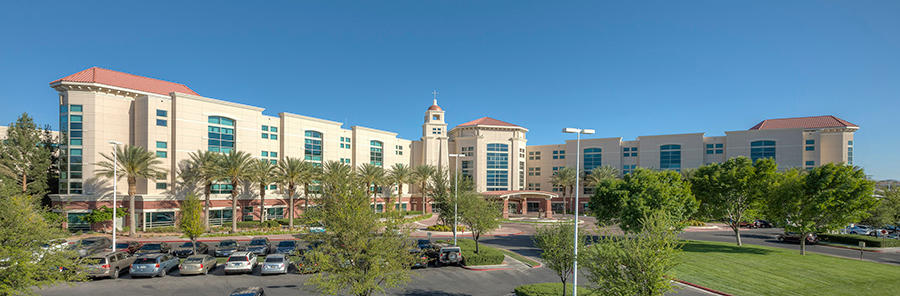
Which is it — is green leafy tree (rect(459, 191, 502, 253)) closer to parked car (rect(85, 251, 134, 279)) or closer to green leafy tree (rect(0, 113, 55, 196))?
parked car (rect(85, 251, 134, 279))

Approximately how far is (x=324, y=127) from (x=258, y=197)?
1437cm

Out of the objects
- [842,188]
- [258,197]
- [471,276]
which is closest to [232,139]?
[258,197]

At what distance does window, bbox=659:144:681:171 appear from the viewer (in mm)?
75750

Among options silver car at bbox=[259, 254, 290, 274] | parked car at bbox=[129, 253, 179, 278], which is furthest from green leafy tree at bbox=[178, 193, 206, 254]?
silver car at bbox=[259, 254, 290, 274]

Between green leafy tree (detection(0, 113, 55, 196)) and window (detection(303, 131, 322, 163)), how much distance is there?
93.0 feet

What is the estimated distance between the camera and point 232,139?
53.1 meters

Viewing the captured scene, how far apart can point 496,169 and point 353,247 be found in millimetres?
69148

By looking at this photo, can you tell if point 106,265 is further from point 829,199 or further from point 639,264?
point 829,199

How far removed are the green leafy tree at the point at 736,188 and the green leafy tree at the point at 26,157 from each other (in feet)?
222

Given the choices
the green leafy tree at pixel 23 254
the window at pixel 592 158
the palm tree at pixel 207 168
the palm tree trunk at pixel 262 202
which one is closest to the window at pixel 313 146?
the palm tree trunk at pixel 262 202

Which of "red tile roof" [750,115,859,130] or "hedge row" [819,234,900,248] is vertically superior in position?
"red tile roof" [750,115,859,130]

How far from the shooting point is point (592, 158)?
276 ft

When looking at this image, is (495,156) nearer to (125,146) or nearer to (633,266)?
(125,146)

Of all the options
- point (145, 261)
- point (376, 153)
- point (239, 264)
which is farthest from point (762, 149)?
point (145, 261)
